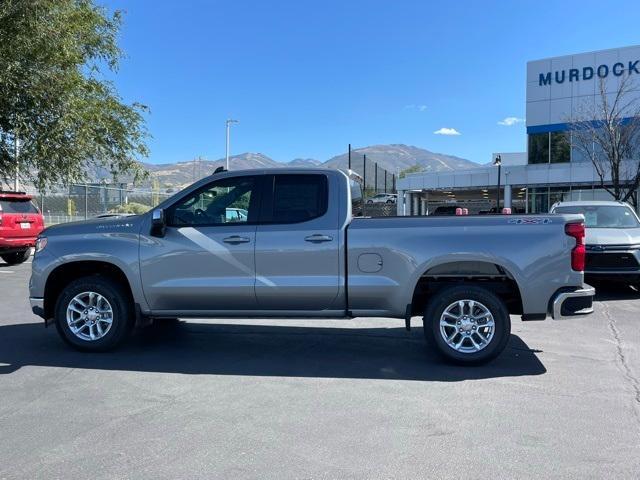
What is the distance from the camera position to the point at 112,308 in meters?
6.35

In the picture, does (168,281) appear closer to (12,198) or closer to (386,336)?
(386,336)

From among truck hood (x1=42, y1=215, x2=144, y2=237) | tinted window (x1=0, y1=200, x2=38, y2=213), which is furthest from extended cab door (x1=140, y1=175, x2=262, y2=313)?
tinted window (x1=0, y1=200, x2=38, y2=213)

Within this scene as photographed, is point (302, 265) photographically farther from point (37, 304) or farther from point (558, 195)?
point (558, 195)

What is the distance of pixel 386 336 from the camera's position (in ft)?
24.4

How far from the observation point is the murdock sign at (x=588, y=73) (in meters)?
31.2

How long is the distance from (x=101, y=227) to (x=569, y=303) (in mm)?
4949

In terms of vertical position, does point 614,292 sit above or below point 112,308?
below

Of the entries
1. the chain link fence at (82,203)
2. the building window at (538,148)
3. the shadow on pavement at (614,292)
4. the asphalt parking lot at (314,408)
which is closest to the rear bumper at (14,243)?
the asphalt parking lot at (314,408)

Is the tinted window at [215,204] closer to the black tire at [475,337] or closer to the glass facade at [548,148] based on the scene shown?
the black tire at [475,337]

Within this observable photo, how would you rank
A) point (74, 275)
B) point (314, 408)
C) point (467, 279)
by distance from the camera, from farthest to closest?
1. point (74, 275)
2. point (467, 279)
3. point (314, 408)

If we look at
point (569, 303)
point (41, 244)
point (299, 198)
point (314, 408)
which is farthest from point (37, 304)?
point (569, 303)

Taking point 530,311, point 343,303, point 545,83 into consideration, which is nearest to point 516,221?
point 530,311

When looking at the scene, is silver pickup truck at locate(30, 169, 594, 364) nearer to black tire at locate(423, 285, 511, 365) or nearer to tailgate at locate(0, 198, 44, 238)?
black tire at locate(423, 285, 511, 365)

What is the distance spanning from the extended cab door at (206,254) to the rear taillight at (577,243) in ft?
10.4
